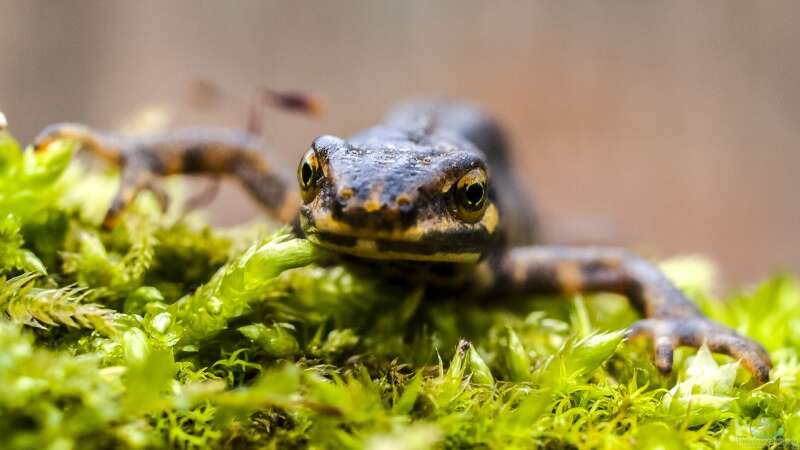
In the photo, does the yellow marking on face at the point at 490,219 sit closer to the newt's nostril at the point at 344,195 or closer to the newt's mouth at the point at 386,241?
the newt's mouth at the point at 386,241

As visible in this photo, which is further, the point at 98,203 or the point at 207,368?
the point at 98,203

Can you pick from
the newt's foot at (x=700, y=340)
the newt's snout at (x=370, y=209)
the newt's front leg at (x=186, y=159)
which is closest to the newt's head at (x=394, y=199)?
the newt's snout at (x=370, y=209)

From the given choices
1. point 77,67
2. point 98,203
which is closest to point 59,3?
point 77,67

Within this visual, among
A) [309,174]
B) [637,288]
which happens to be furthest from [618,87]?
[309,174]

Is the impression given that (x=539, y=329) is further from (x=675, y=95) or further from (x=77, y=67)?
(x=675, y=95)

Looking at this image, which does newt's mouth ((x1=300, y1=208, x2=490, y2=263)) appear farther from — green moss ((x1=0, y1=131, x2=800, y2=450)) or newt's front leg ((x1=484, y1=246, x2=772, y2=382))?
newt's front leg ((x1=484, y1=246, x2=772, y2=382))

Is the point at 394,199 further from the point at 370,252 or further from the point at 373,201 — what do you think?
the point at 370,252
